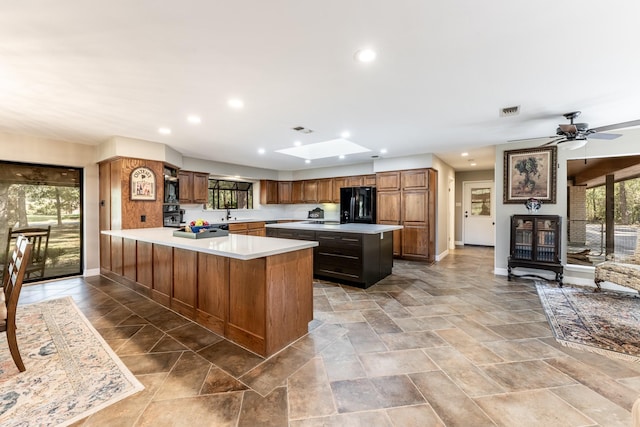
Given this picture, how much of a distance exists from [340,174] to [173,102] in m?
4.89

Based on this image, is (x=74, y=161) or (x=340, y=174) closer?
(x=74, y=161)

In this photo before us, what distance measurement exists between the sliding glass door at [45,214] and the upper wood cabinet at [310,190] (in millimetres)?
5005

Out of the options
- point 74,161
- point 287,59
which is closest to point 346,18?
point 287,59

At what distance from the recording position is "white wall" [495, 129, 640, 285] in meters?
3.92

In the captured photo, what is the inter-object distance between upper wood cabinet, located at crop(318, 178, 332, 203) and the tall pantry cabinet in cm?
149

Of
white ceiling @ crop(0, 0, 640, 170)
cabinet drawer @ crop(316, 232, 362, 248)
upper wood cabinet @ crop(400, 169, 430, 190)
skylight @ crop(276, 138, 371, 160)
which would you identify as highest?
skylight @ crop(276, 138, 371, 160)

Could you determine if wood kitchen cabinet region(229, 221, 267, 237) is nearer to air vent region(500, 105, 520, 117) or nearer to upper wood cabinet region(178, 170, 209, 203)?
upper wood cabinet region(178, 170, 209, 203)

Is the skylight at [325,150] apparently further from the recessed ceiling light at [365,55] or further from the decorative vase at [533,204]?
the recessed ceiling light at [365,55]

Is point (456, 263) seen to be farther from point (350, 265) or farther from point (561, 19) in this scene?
point (561, 19)

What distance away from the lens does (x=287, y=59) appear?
2.04 m

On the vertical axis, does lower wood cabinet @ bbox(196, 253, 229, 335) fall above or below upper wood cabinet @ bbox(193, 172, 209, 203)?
below

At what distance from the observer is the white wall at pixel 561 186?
3.92 meters

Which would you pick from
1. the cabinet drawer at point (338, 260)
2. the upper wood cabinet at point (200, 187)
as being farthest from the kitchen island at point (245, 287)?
the upper wood cabinet at point (200, 187)

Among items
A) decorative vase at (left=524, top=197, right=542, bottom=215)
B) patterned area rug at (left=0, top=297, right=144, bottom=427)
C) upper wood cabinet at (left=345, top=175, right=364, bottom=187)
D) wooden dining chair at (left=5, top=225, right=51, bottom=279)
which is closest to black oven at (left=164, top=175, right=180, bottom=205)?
wooden dining chair at (left=5, top=225, right=51, bottom=279)
